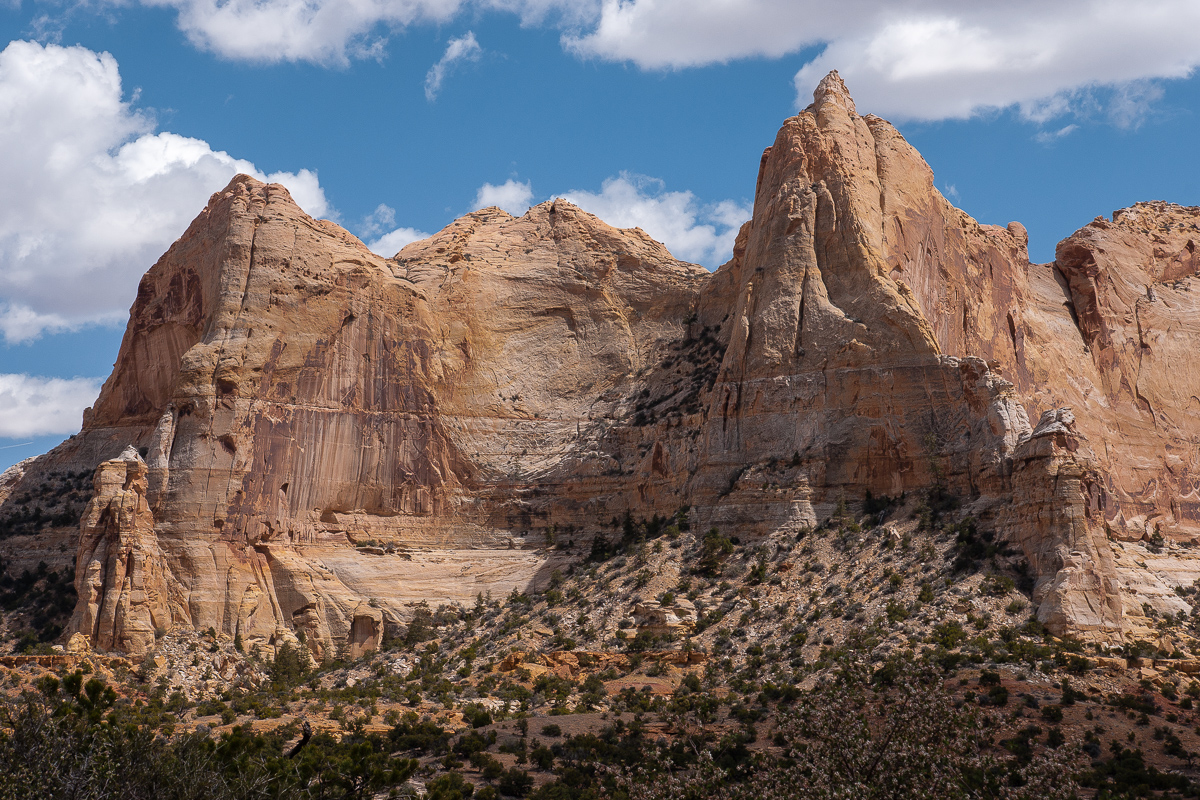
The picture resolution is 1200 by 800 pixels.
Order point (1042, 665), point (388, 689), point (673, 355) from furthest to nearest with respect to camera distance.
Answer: point (673, 355)
point (388, 689)
point (1042, 665)

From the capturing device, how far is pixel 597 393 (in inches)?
2862

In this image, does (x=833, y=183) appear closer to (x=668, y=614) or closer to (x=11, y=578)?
(x=668, y=614)

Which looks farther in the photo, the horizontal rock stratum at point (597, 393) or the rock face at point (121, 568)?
the horizontal rock stratum at point (597, 393)

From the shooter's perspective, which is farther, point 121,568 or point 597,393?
point 597,393

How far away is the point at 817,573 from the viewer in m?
52.2

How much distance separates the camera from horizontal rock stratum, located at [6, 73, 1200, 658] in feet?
185

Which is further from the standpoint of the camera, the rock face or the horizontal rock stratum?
the horizontal rock stratum

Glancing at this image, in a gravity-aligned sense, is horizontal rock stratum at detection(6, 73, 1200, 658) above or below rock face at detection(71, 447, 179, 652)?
above

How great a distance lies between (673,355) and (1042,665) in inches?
1335

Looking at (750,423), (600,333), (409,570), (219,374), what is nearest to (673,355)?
(600,333)

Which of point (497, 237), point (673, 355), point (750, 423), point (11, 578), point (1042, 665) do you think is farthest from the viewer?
point (497, 237)

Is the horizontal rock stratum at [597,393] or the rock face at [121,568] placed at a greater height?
the horizontal rock stratum at [597,393]

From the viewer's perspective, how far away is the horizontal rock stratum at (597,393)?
185ft

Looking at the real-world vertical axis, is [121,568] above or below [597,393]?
below
